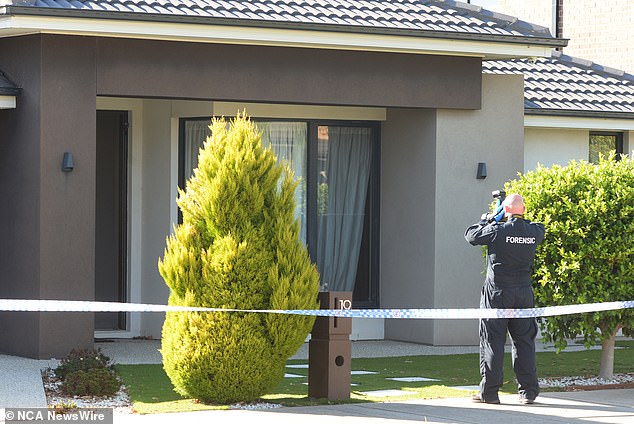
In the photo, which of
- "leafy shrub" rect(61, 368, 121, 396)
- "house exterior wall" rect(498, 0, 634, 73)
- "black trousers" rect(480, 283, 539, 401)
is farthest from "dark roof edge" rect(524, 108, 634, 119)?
"leafy shrub" rect(61, 368, 121, 396)

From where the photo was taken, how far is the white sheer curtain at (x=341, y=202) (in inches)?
619

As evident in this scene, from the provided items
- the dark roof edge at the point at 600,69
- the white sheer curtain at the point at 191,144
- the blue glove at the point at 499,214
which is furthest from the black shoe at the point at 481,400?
the dark roof edge at the point at 600,69

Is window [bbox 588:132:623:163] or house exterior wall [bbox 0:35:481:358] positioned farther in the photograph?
window [bbox 588:132:623:163]

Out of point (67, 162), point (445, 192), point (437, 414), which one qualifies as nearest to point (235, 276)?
point (437, 414)

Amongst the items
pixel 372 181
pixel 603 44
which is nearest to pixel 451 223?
pixel 372 181

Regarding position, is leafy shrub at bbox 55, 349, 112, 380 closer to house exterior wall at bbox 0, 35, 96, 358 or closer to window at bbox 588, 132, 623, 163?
house exterior wall at bbox 0, 35, 96, 358

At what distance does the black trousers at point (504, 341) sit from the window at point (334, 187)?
5056 millimetres

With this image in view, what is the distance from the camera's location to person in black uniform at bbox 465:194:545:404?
34.6 ft

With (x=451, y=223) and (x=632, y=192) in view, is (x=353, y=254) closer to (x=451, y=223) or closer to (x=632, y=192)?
(x=451, y=223)

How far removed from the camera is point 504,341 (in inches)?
419

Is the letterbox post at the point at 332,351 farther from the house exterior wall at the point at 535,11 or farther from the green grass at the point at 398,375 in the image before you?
the house exterior wall at the point at 535,11

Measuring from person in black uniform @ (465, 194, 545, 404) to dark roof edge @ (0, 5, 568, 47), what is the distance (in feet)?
12.3

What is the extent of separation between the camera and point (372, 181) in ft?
53.0

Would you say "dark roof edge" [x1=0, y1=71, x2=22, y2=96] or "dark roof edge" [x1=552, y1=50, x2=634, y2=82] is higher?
"dark roof edge" [x1=552, y1=50, x2=634, y2=82]
